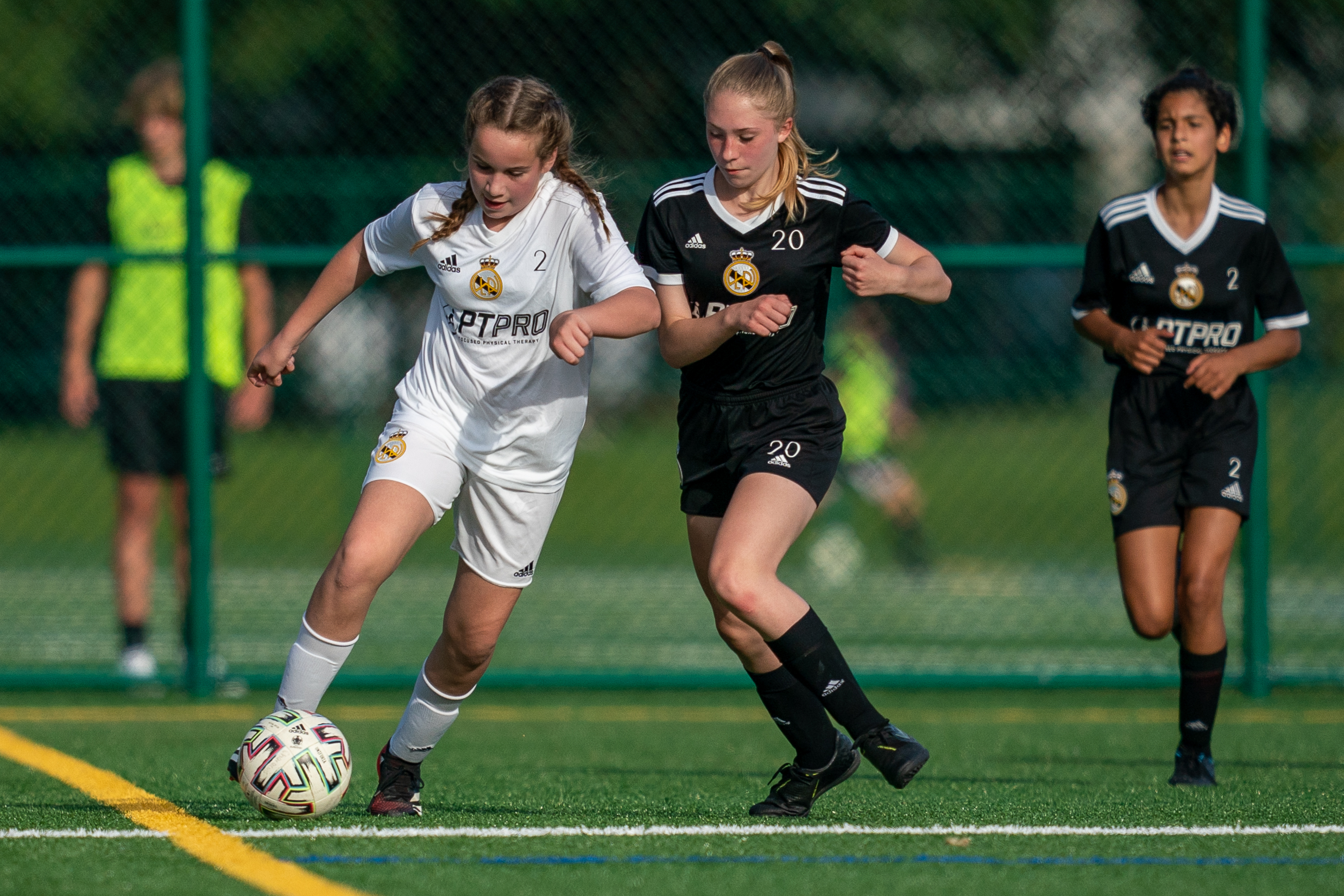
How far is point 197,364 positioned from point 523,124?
3407mm

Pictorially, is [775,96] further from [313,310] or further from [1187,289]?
[1187,289]

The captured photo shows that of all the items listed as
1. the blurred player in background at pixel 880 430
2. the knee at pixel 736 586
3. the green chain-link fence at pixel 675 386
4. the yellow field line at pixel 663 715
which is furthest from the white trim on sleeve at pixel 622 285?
the blurred player in background at pixel 880 430

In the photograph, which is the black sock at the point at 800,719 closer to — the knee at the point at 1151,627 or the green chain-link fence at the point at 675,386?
the knee at the point at 1151,627

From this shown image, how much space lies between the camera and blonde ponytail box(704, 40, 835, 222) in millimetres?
4125

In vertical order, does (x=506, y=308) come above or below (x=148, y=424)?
above

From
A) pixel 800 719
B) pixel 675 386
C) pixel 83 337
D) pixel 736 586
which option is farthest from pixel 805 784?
pixel 675 386

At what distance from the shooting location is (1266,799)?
15.0ft

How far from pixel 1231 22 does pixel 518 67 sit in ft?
12.6

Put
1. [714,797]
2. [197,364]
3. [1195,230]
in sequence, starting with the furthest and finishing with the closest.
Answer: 1. [197,364]
2. [1195,230]
3. [714,797]

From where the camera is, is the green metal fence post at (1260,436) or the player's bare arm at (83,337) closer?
the green metal fence post at (1260,436)

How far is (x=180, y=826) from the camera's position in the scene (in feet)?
13.3

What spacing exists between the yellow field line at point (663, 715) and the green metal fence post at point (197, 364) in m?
0.32

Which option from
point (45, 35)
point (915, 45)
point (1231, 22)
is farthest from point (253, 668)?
point (915, 45)

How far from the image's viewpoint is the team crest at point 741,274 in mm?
4285
